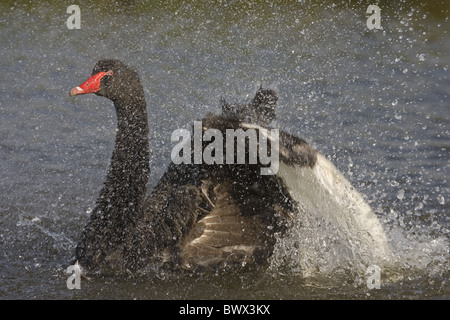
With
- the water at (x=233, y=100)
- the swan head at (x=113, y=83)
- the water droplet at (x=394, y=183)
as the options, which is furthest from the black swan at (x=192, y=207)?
the water droplet at (x=394, y=183)

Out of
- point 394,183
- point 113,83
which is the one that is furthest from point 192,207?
point 394,183

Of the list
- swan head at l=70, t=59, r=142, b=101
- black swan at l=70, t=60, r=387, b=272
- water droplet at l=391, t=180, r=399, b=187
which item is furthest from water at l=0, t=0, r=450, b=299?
swan head at l=70, t=59, r=142, b=101

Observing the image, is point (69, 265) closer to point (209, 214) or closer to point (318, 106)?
point (209, 214)

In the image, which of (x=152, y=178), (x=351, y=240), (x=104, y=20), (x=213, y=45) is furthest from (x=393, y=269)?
(x=104, y=20)

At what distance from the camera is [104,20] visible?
10469 millimetres

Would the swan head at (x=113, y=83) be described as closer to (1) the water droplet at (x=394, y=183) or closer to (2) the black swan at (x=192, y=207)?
(2) the black swan at (x=192, y=207)

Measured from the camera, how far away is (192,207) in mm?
4582

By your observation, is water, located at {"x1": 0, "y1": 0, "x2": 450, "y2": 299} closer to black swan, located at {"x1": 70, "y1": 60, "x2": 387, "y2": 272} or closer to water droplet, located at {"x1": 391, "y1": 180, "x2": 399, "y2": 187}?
water droplet, located at {"x1": 391, "y1": 180, "x2": 399, "y2": 187}

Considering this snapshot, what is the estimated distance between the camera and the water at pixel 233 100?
472 centimetres

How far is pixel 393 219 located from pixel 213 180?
2112 millimetres

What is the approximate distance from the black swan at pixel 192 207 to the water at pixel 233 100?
0.18 meters

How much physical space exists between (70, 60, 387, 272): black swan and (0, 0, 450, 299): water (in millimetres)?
184

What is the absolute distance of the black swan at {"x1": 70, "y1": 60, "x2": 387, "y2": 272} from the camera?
14.6ft
